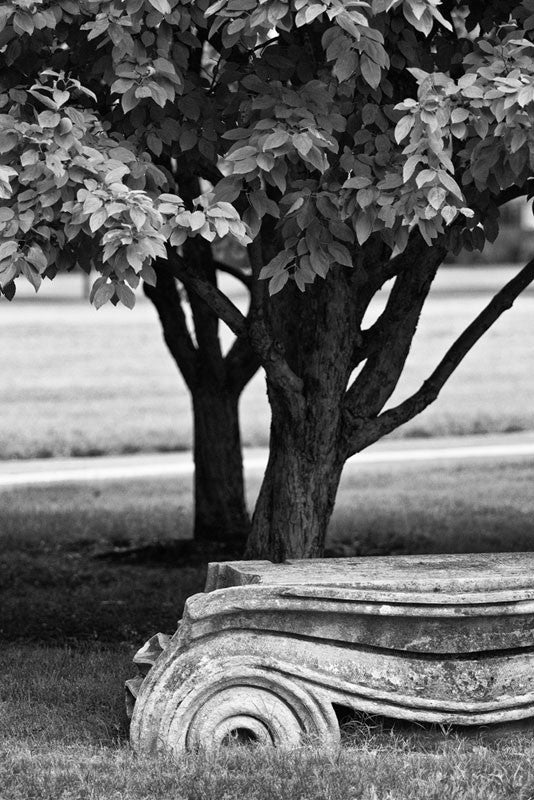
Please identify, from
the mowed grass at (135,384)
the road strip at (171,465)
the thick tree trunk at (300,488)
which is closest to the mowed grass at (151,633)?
the road strip at (171,465)

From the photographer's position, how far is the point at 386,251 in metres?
6.62

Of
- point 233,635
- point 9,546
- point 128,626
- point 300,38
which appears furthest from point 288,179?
point 9,546

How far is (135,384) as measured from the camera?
2366cm

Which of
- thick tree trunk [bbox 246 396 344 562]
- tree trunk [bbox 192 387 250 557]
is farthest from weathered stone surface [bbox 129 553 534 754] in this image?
tree trunk [bbox 192 387 250 557]

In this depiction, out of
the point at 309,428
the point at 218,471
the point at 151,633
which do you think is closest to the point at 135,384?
the point at 218,471

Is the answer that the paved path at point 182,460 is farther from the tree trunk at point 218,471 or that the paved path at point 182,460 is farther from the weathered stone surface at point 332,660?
the weathered stone surface at point 332,660

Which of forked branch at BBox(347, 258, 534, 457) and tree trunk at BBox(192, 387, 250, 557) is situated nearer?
forked branch at BBox(347, 258, 534, 457)

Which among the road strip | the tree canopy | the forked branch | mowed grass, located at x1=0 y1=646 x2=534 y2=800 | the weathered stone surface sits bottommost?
mowed grass, located at x1=0 y1=646 x2=534 y2=800

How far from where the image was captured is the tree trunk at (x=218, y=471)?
9391 mm

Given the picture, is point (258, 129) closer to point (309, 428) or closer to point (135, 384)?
point (309, 428)

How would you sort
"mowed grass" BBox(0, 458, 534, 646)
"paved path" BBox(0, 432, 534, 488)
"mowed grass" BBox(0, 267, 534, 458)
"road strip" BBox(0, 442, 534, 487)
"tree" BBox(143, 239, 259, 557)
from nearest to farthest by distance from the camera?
"mowed grass" BBox(0, 458, 534, 646)
"tree" BBox(143, 239, 259, 557)
"road strip" BBox(0, 442, 534, 487)
"paved path" BBox(0, 432, 534, 488)
"mowed grass" BBox(0, 267, 534, 458)

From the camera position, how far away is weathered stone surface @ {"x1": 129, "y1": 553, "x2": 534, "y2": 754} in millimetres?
4605

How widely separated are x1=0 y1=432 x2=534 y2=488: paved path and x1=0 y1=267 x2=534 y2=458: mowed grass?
0.65 metres

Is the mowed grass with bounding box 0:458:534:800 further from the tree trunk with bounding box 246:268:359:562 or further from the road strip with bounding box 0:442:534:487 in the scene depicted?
the tree trunk with bounding box 246:268:359:562
